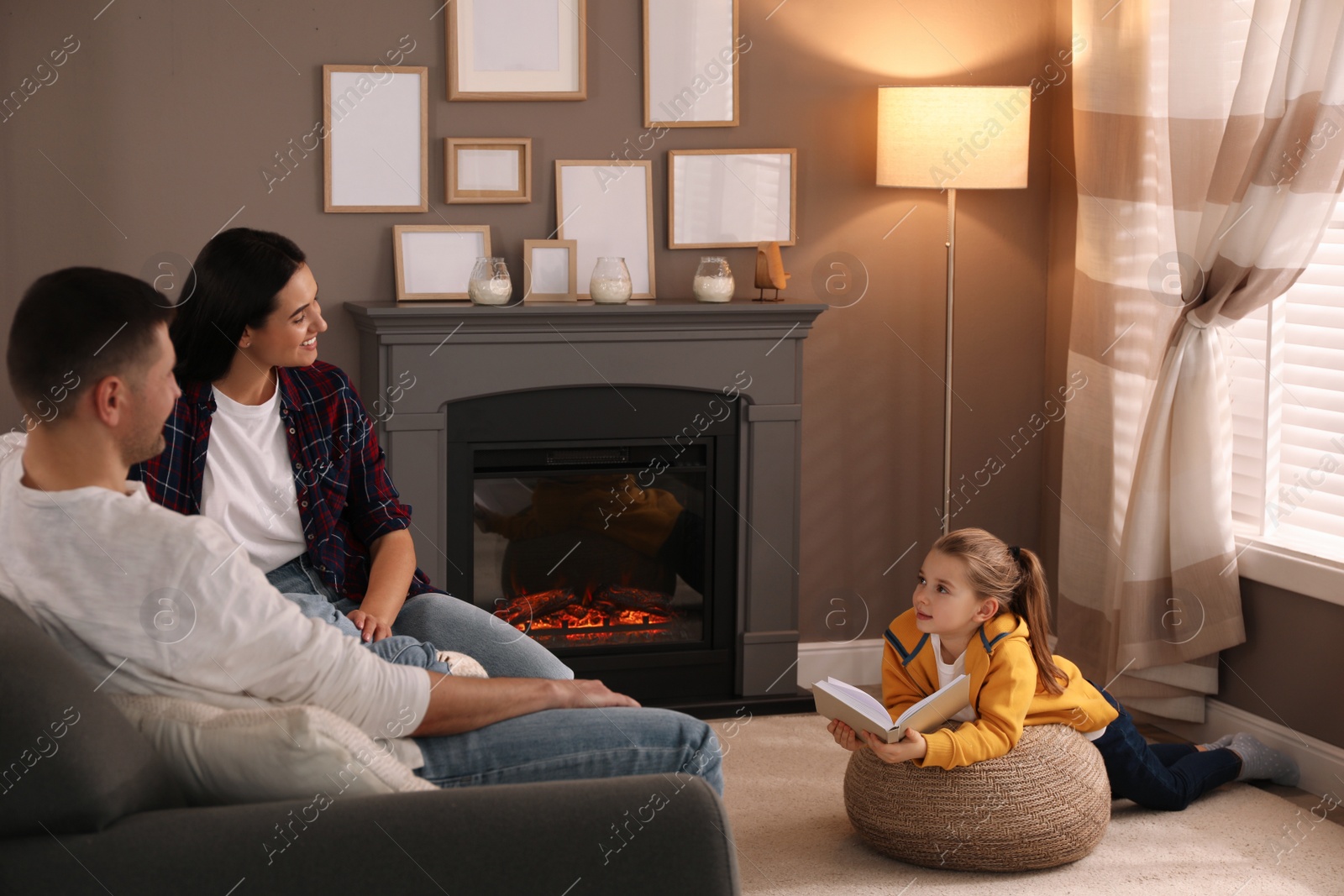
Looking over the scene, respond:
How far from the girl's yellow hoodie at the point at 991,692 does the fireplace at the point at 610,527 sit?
990mm

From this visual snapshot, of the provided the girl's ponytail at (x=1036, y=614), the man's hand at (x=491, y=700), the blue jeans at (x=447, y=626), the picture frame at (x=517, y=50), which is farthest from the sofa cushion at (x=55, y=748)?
the picture frame at (x=517, y=50)

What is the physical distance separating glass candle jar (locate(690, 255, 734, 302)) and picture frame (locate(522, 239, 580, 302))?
0.35 meters

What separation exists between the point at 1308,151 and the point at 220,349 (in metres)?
2.38

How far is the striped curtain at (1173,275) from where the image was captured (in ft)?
9.55

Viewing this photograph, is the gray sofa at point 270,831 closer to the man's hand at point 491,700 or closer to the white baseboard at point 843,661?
the man's hand at point 491,700

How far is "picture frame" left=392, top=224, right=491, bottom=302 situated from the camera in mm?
3398

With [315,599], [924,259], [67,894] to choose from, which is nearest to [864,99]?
[924,259]

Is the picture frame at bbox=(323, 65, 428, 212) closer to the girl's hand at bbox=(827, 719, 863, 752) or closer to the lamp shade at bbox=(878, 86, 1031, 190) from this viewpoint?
the lamp shade at bbox=(878, 86, 1031, 190)

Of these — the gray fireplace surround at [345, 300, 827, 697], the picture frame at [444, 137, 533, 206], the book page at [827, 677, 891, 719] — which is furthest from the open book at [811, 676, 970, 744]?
the picture frame at [444, 137, 533, 206]

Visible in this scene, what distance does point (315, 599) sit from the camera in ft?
6.88

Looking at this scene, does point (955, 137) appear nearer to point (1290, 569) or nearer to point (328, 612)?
point (1290, 569)

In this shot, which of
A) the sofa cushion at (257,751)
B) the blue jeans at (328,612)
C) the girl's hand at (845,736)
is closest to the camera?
the sofa cushion at (257,751)

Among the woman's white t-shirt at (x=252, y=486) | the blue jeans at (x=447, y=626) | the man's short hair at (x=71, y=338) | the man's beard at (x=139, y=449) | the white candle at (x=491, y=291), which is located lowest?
the blue jeans at (x=447, y=626)

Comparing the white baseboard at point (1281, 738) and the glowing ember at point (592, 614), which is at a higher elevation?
the glowing ember at point (592, 614)
